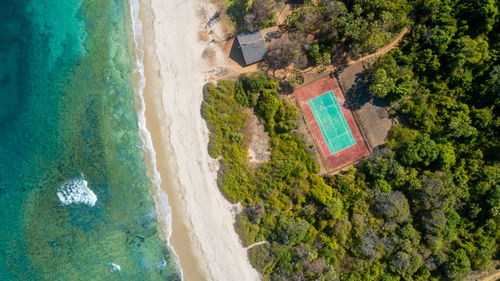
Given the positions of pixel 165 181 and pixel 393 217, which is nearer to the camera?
pixel 393 217

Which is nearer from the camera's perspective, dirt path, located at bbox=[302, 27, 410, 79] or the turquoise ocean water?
the turquoise ocean water

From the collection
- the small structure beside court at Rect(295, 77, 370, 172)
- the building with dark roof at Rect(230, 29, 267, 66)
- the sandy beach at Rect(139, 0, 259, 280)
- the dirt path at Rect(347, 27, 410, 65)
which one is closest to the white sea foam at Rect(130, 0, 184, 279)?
the sandy beach at Rect(139, 0, 259, 280)

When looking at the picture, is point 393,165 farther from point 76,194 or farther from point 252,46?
point 76,194

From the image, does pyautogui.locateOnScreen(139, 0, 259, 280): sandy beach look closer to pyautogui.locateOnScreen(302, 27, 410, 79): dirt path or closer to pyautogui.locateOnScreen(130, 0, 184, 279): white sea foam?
pyautogui.locateOnScreen(130, 0, 184, 279): white sea foam

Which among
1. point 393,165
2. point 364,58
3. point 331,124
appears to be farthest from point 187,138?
point 393,165

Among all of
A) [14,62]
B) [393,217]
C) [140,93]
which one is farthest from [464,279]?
[14,62]

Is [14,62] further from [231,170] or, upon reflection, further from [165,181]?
[231,170]
